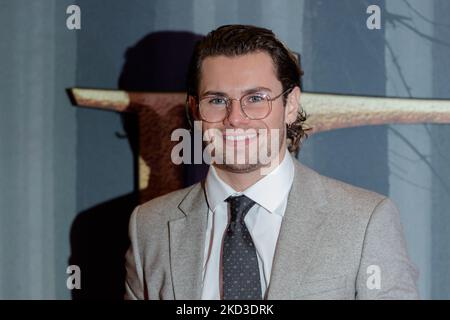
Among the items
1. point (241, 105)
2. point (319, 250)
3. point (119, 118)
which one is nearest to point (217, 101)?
point (241, 105)

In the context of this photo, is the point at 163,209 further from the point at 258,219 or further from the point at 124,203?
the point at 124,203

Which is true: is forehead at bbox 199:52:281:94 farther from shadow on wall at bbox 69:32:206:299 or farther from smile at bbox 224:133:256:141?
shadow on wall at bbox 69:32:206:299

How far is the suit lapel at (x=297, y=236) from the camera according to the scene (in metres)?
1.63

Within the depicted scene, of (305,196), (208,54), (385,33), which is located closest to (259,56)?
(208,54)

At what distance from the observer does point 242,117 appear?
5.67 feet

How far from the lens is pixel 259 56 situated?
177cm

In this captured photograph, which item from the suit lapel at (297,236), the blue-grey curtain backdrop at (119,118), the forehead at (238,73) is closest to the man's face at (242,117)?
the forehead at (238,73)

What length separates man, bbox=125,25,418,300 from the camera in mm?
1634

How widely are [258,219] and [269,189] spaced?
0.07m

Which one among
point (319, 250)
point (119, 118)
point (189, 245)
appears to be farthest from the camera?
point (119, 118)

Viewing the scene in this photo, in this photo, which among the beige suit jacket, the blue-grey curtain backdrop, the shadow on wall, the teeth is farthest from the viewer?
the shadow on wall

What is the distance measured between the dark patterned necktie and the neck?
53mm

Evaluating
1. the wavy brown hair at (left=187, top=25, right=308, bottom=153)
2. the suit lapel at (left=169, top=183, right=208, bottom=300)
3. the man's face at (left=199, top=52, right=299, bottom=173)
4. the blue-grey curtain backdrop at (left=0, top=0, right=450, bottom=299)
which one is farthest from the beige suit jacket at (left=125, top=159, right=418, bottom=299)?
the blue-grey curtain backdrop at (left=0, top=0, right=450, bottom=299)
